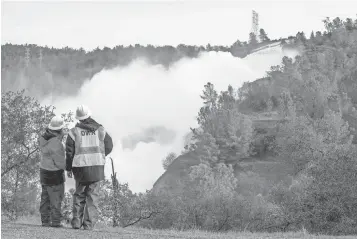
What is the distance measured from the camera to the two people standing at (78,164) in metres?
14.7

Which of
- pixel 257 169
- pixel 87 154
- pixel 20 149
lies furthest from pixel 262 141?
pixel 87 154

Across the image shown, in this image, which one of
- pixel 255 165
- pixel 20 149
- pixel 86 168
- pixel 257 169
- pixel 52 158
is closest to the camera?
pixel 86 168

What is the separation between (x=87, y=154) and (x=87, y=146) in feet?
0.56

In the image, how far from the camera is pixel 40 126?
90.7ft

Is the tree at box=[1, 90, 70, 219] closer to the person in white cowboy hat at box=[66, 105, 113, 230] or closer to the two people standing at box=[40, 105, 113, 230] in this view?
the two people standing at box=[40, 105, 113, 230]

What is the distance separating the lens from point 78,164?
14.7 m

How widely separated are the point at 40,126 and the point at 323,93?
13504 cm

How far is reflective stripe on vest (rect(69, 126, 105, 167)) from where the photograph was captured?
48.1 ft

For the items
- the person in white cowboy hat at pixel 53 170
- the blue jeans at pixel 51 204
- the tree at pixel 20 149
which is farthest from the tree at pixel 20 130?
the person in white cowboy hat at pixel 53 170

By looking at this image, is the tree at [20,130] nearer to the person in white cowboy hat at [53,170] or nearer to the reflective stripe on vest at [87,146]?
the person in white cowboy hat at [53,170]

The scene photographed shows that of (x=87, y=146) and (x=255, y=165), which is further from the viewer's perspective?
(x=255, y=165)

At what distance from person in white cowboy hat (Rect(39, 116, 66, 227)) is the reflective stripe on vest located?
614 mm

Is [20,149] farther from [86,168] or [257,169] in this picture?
[257,169]

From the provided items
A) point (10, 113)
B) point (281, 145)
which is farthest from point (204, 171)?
point (10, 113)
